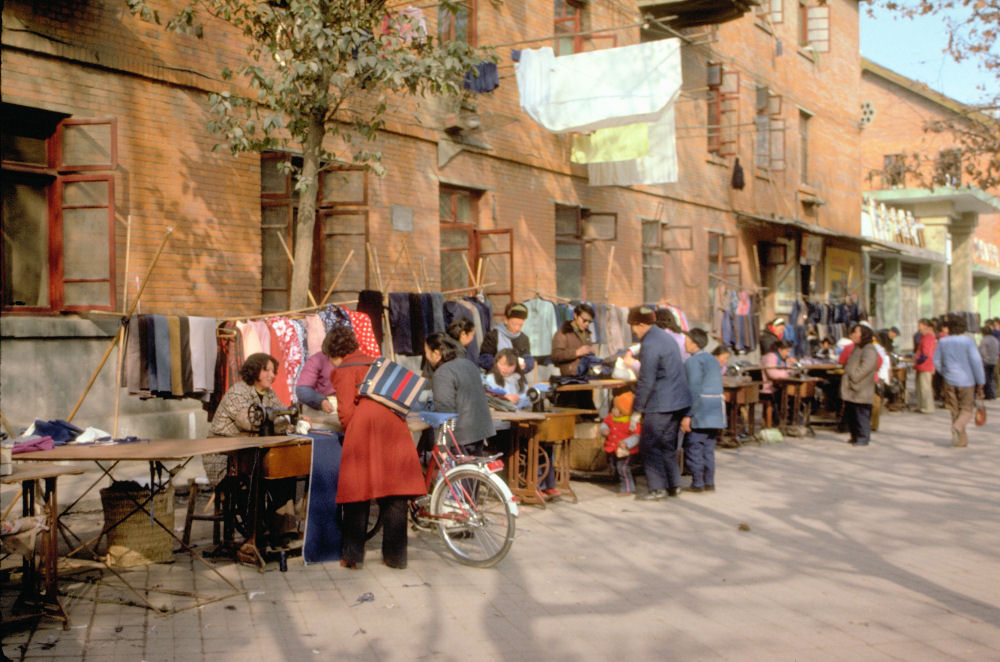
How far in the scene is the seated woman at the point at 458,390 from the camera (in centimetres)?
830

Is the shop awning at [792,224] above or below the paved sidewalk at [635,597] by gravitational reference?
above

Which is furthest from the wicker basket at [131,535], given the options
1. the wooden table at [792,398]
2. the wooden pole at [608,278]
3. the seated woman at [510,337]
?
the wooden pole at [608,278]

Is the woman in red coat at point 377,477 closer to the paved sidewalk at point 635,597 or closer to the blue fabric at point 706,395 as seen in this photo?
the paved sidewalk at point 635,597

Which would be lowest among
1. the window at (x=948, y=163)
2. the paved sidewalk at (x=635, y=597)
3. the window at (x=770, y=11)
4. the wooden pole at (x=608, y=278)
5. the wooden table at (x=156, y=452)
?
the paved sidewalk at (x=635, y=597)

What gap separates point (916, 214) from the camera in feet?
121

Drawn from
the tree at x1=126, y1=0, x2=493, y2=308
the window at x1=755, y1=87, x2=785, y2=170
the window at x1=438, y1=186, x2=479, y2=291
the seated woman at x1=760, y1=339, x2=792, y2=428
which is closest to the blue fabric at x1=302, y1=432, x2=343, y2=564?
the tree at x1=126, y1=0, x2=493, y2=308

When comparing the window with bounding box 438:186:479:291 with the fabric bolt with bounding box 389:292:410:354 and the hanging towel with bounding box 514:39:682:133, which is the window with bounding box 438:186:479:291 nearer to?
the hanging towel with bounding box 514:39:682:133

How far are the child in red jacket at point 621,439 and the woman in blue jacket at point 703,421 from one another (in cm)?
59

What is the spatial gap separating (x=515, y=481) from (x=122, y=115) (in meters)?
6.00

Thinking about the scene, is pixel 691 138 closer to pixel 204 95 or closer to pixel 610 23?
pixel 610 23

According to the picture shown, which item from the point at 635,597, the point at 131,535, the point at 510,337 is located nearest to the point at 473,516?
the point at 635,597

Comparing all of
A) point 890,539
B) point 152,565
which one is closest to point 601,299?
point 890,539

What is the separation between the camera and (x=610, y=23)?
19719 millimetres

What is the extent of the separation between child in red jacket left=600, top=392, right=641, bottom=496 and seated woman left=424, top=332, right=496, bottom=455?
2.70 metres
